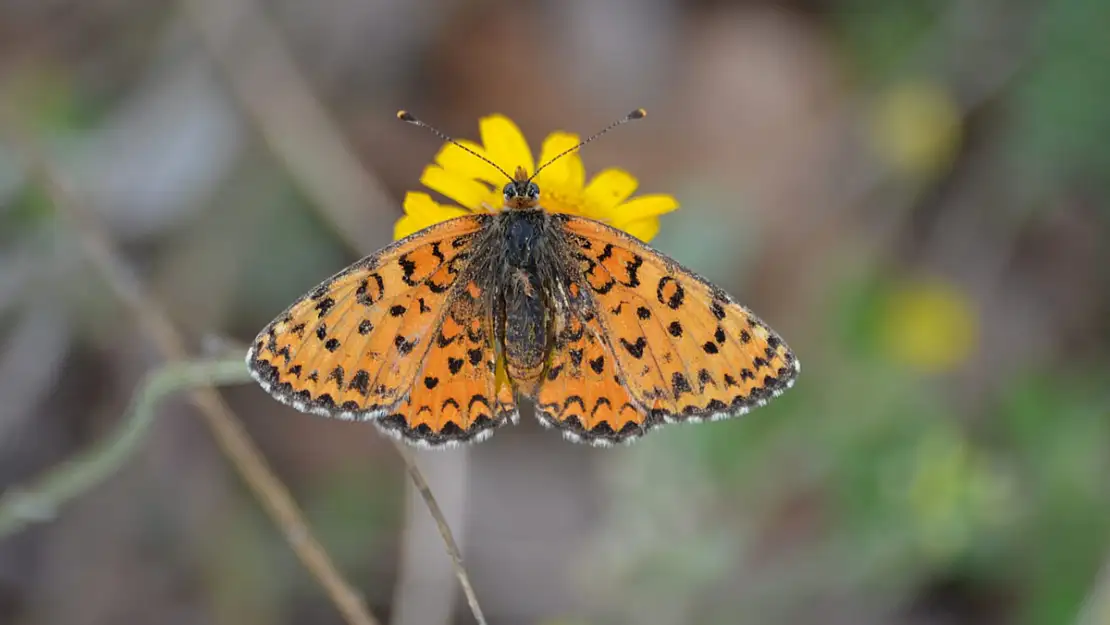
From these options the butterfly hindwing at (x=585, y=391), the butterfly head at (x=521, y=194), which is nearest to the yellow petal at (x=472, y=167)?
the butterfly head at (x=521, y=194)

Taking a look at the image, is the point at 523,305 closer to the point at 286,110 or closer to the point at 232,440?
the point at 232,440

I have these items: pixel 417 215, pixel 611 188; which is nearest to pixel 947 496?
pixel 611 188

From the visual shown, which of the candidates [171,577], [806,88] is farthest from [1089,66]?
[171,577]

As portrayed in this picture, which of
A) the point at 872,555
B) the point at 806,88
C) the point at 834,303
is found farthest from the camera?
the point at 806,88

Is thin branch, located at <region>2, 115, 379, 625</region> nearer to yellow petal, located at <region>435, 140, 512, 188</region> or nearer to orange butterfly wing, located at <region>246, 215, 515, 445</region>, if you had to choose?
orange butterfly wing, located at <region>246, 215, 515, 445</region>

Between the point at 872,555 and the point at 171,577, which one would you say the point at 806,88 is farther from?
the point at 171,577
